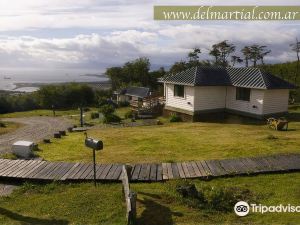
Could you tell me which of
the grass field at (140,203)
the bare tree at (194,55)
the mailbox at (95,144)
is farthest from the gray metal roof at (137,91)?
the mailbox at (95,144)

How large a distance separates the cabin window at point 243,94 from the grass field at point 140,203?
15.9 m

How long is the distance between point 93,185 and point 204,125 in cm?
1582

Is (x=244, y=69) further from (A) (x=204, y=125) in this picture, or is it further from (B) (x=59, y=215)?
(B) (x=59, y=215)

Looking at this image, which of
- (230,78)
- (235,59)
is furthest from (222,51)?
(230,78)

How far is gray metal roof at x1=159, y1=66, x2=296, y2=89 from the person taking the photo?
87.5ft

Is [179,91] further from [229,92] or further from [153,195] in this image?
[153,195]

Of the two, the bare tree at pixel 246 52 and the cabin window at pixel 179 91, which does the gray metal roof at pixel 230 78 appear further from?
the bare tree at pixel 246 52

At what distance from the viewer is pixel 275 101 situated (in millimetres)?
27172

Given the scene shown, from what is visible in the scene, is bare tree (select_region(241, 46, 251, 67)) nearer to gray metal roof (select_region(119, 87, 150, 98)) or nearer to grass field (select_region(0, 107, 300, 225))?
gray metal roof (select_region(119, 87, 150, 98))

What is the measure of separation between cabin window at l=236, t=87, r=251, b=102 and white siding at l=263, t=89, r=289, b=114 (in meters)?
1.52

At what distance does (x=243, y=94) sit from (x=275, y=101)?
2.53 metres

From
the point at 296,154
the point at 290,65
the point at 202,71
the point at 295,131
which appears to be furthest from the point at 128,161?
the point at 290,65

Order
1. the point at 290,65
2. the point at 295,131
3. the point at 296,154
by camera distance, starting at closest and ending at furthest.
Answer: the point at 296,154
the point at 295,131
the point at 290,65

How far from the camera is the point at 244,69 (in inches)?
1149
